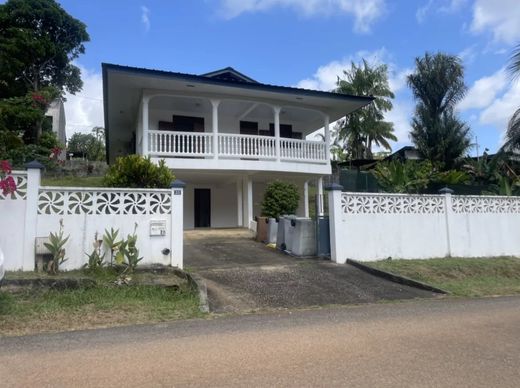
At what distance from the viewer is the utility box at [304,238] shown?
34.0ft

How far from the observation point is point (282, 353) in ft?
14.0

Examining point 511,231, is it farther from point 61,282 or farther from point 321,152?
point 61,282

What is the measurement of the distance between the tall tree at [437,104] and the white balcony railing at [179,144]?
51.9ft

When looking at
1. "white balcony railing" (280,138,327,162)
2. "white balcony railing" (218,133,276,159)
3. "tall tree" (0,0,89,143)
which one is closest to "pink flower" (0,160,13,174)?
"white balcony railing" (218,133,276,159)

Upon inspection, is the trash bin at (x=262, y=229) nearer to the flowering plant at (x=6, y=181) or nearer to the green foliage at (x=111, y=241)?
the green foliage at (x=111, y=241)

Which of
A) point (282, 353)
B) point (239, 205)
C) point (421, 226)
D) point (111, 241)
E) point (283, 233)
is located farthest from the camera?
point (239, 205)

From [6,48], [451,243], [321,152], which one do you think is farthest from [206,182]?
[6,48]

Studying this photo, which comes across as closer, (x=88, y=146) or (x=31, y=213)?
(x=31, y=213)

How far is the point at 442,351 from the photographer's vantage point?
14.3 ft

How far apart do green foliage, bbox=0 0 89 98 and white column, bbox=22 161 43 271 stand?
74.0ft

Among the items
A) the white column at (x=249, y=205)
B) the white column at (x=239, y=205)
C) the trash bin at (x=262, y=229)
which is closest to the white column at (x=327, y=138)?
the white column at (x=249, y=205)

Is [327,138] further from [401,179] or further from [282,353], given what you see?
[282,353]

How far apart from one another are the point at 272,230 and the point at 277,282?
4331 mm

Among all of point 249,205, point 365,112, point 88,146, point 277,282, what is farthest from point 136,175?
point 88,146
